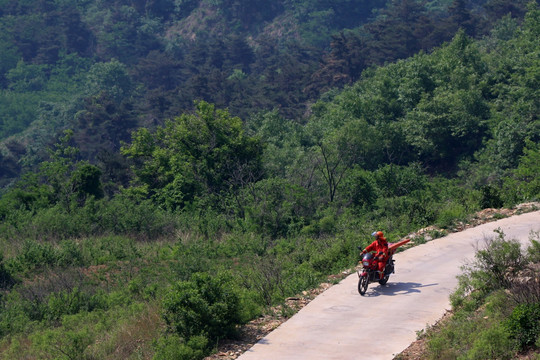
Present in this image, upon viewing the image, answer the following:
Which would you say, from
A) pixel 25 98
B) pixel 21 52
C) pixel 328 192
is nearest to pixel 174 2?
pixel 21 52

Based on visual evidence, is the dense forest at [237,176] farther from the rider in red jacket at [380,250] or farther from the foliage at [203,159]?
the rider in red jacket at [380,250]

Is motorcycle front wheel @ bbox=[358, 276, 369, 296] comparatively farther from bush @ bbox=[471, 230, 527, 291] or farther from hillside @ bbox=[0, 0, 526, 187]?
hillside @ bbox=[0, 0, 526, 187]

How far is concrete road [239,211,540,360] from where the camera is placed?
36.1 feet

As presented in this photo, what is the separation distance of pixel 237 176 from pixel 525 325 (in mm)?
23003

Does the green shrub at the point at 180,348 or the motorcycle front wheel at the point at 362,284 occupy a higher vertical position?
the green shrub at the point at 180,348

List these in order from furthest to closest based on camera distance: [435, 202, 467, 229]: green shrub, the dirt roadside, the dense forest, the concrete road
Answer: [435, 202, 467, 229]: green shrub < the dense forest < the concrete road < the dirt roadside

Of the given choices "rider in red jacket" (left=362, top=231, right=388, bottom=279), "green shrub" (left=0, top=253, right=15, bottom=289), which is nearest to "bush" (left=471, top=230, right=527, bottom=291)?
"rider in red jacket" (left=362, top=231, right=388, bottom=279)

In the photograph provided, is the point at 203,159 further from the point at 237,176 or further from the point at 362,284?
the point at 362,284

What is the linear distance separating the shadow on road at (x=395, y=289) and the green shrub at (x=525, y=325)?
3961 mm

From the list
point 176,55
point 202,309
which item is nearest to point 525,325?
point 202,309

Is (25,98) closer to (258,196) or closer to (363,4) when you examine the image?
(363,4)

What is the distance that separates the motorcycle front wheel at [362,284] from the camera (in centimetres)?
1363

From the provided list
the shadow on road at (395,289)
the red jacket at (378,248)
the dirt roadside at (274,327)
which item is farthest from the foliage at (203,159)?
the shadow on road at (395,289)

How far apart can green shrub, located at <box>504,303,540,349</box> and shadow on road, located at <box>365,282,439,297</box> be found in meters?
3.96
